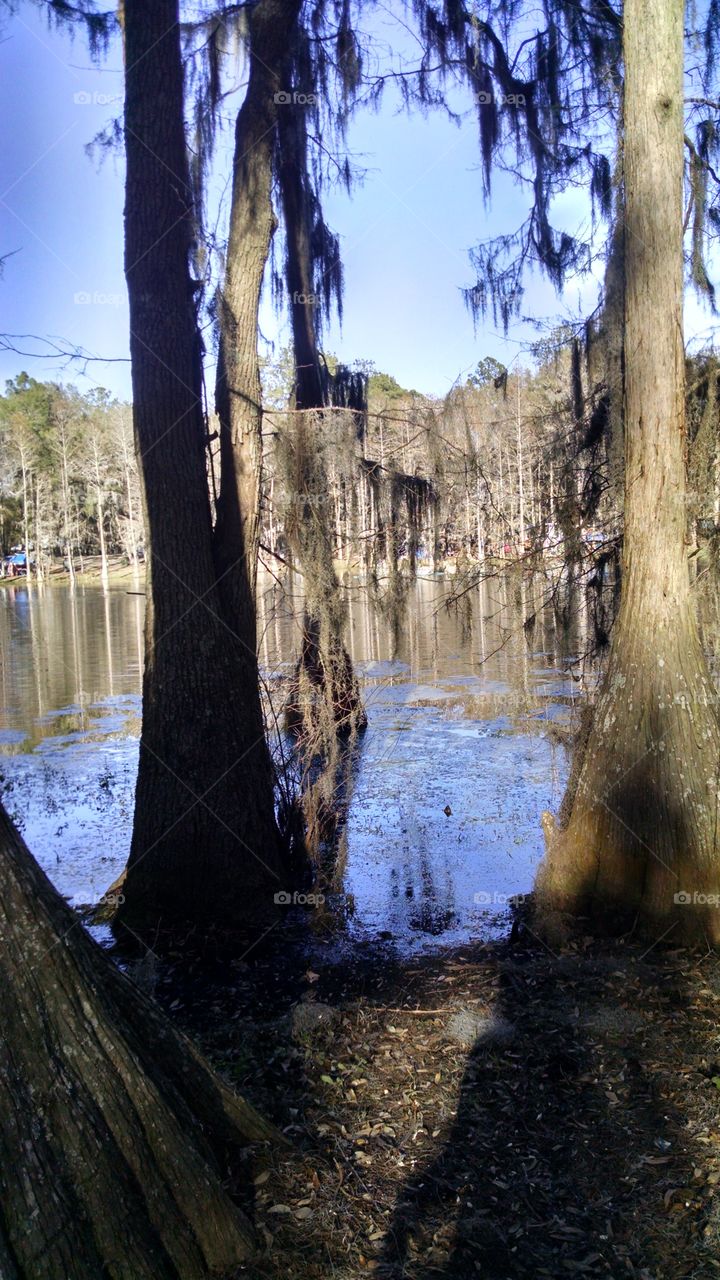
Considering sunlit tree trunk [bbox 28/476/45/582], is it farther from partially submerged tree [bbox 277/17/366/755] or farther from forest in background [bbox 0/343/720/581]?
forest in background [bbox 0/343/720/581]

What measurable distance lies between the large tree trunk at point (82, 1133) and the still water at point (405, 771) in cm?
305

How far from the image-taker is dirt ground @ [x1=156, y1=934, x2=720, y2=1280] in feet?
9.57

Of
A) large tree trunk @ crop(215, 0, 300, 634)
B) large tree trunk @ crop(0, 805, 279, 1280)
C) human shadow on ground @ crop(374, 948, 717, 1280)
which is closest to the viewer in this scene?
large tree trunk @ crop(0, 805, 279, 1280)

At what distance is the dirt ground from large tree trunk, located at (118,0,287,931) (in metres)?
0.79

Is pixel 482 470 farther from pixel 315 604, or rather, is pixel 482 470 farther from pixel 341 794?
pixel 341 794

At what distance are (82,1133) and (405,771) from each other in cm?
775

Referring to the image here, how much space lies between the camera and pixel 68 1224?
2354 mm

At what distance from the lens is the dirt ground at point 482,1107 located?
115 inches

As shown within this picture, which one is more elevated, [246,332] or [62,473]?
[62,473]

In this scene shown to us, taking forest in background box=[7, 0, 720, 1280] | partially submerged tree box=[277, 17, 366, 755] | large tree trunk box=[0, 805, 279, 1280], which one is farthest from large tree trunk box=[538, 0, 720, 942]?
large tree trunk box=[0, 805, 279, 1280]

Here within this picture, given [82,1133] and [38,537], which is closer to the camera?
[82,1133]

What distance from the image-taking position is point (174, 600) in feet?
19.5

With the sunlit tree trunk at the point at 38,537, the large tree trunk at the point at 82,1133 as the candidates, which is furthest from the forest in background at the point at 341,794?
the sunlit tree trunk at the point at 38,537

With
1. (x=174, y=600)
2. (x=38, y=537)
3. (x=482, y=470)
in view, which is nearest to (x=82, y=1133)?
(x=174, y=600)
